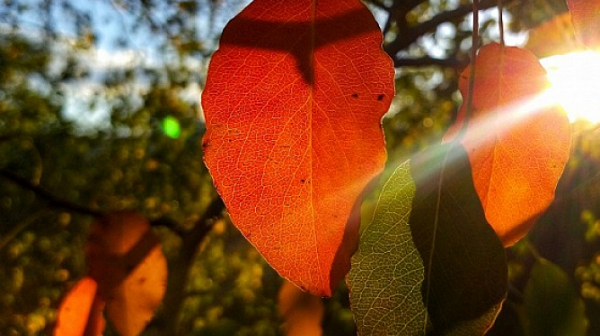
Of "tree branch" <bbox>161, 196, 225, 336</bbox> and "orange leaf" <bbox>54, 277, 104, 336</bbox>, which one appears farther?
"tree branch" <bbox>161, 196, 225, 336</bbox>

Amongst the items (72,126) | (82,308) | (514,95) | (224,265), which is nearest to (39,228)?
(72,126)

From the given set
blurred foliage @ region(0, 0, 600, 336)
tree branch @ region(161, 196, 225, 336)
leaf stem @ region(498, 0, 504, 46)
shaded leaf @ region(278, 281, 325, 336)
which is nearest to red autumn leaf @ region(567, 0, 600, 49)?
leaf stem @ region(498, 0, 504, 46)

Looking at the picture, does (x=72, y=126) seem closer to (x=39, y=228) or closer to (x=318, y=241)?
(x=39, y=228)

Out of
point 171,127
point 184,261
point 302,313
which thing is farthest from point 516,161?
point 171,127

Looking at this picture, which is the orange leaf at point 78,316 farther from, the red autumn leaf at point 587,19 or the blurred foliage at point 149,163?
the blurred foliage at point 149,163

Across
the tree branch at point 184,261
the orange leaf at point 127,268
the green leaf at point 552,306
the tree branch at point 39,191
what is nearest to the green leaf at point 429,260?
the green leaf at point 552,306

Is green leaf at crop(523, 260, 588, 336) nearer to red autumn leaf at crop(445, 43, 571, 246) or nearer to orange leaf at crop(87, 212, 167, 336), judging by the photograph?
red autumn leaf at crop(445, 43, 571, 246)

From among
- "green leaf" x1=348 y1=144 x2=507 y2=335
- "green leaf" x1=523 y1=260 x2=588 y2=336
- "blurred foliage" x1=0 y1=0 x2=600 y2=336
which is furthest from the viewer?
"blurred foliage" x1=0 y1=0 x2=600 y2=336

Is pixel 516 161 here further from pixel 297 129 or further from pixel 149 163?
pixel 149 163
